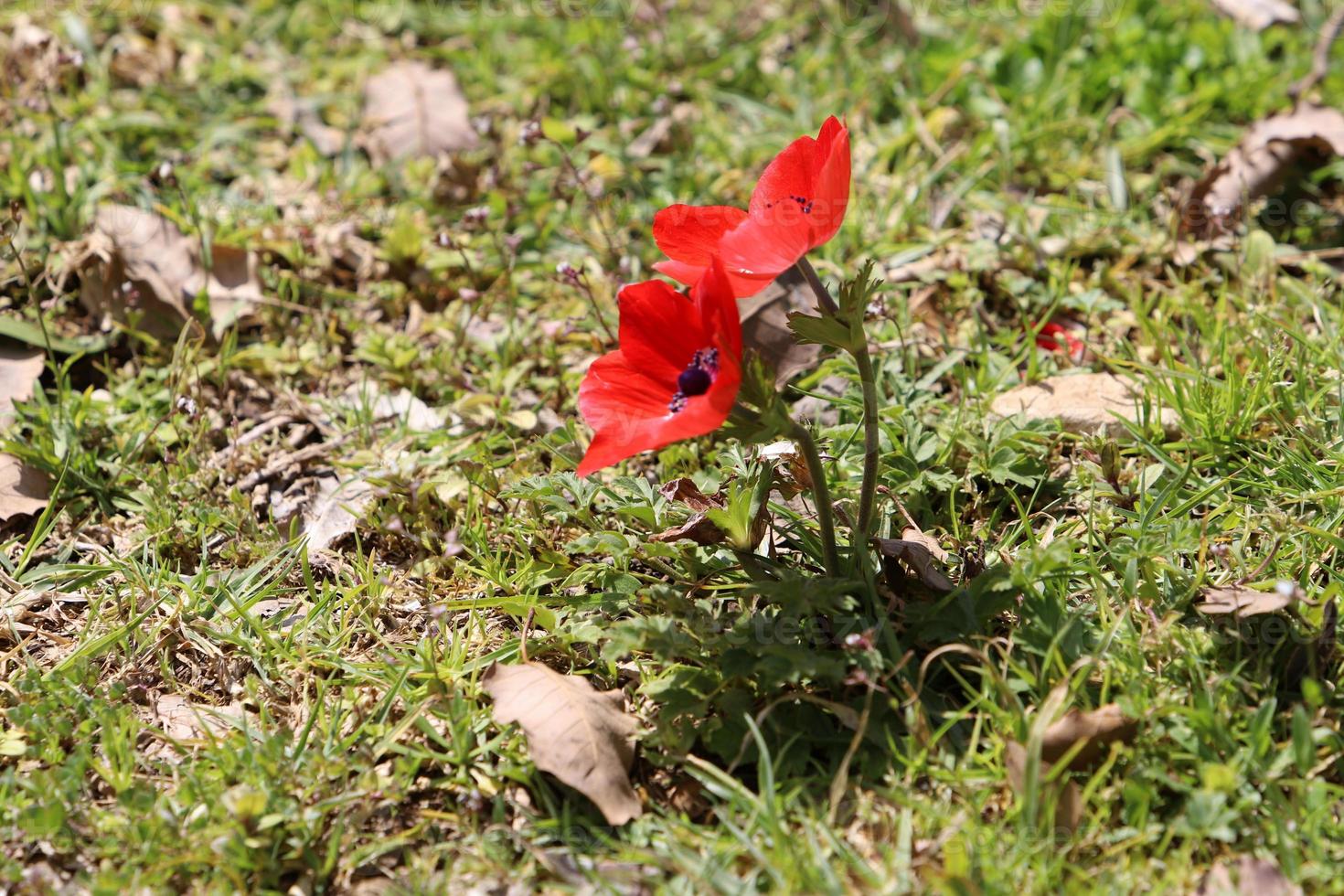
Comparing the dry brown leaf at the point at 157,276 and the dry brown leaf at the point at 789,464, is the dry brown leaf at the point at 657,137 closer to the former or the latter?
the dry brown leaf at the point at 157,276

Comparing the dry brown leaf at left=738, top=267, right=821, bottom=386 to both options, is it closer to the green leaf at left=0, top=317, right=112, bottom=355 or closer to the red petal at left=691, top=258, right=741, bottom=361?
the red petal at left=691, top=258, right=741, bottom=361

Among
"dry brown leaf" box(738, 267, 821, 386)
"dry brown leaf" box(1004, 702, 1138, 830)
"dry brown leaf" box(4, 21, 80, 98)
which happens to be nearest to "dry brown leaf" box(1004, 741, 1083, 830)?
"dry brown leaf" box(1004, 702, 1138, 830)

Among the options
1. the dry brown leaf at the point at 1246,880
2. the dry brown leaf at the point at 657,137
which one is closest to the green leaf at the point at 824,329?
the dry brown leaf at the point at 1246,880

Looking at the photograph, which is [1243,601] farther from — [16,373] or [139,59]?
[139,59]

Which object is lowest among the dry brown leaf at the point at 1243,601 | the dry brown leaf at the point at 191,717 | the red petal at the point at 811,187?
the dry brown leaf at the point at 191,717

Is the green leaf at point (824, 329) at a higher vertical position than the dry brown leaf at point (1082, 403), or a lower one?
higher

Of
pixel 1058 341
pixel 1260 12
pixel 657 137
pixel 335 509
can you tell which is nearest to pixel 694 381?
pixel 335 509

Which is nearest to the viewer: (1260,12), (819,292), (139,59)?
(819,292)
